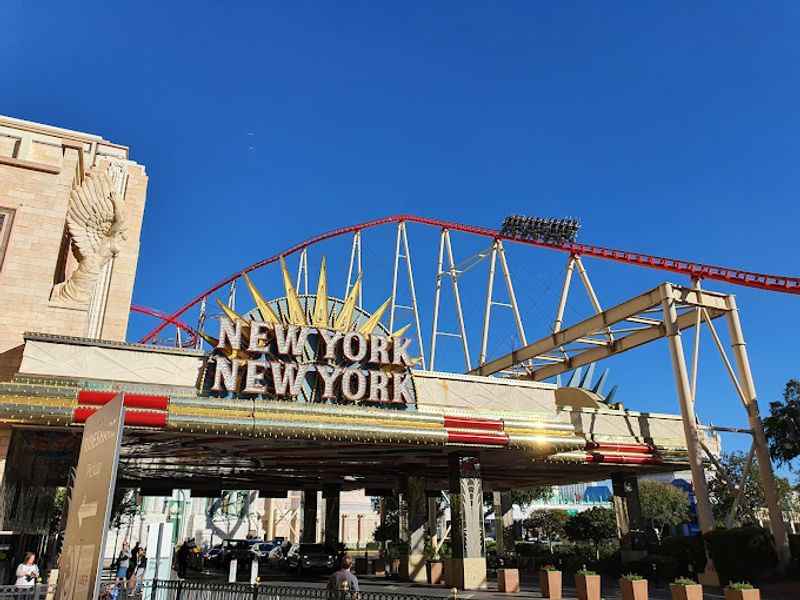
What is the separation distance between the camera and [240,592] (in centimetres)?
1381

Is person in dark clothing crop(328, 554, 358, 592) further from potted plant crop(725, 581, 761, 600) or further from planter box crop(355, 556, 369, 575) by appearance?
planter box crop(355, 556, 369, 575)

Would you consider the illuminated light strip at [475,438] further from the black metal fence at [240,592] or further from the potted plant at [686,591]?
the black metal fence at [240,592]

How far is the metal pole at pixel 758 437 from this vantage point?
2531 centimetres

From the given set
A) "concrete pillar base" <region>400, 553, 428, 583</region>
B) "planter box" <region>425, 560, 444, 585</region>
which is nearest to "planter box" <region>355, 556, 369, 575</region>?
"concrete pillar base" <region>400, 553, 428, 583</region>

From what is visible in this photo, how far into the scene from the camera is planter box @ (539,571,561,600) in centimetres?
2017

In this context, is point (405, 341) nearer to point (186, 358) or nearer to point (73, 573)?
point (186, 358)

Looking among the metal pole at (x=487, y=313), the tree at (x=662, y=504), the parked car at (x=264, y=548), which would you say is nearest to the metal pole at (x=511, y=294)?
the metal pole at (x=487, y=313)

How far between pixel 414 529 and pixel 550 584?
36.4 feet

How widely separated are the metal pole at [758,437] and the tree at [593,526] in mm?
29603

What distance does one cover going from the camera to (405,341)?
2433 centimetres

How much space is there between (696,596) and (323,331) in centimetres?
1431

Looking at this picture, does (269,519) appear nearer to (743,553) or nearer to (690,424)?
(690,424)

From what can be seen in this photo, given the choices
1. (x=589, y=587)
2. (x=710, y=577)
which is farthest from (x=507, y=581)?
(x=710, y=577)

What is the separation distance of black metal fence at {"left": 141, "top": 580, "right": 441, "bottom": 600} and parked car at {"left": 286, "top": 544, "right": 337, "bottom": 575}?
603 inches
